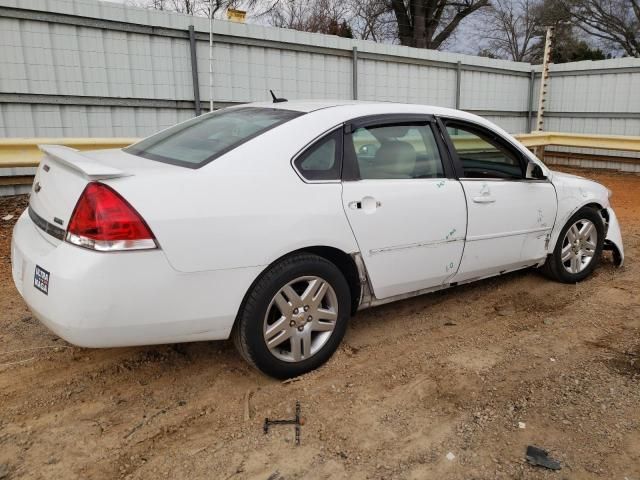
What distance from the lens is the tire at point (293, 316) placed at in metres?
2.90

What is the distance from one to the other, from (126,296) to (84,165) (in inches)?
27.5

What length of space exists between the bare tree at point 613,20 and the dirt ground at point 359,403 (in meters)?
27.7

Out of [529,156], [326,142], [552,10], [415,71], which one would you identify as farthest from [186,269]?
[552,10]

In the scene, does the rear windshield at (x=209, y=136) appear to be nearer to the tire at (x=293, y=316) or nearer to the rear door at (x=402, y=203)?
the rear door at (x=402, y=203)

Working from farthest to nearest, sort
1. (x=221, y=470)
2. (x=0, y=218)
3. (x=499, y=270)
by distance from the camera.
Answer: (x=0, y=218) < (x=499, y=270) < (x=221, y=470)

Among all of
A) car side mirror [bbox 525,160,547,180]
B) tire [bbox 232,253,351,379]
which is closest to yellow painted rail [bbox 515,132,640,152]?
car side mirror [bbox 525,160,547,180]

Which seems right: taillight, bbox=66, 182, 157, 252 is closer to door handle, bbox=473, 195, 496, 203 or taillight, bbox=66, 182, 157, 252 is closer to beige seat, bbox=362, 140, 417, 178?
beige seat, bbox=362, 140, 417, 178

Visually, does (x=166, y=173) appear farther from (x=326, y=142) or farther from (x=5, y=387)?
(x=5, y=387)

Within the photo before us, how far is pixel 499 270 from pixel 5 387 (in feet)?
11.2

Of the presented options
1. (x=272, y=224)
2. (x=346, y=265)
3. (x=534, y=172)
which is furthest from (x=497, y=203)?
(x=272, y=224)

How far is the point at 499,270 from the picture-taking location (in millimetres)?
4270

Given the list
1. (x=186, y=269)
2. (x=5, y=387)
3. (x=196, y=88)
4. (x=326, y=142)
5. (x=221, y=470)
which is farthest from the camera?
(x=196, y=88)

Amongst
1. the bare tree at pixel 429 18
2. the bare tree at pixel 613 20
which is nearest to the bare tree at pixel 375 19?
the bare tree at pixel 429 18

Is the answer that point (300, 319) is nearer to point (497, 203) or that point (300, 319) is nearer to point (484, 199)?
point (484, 199)
